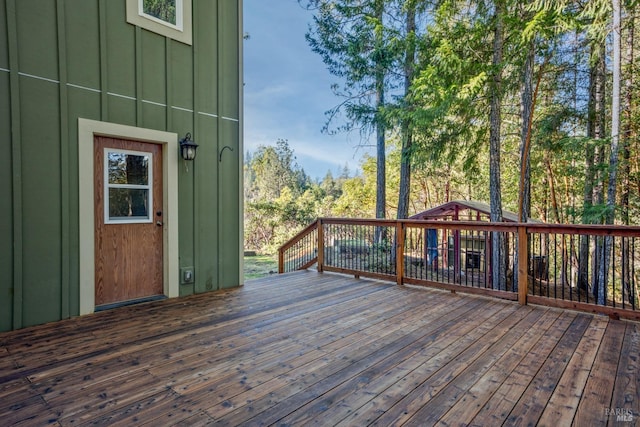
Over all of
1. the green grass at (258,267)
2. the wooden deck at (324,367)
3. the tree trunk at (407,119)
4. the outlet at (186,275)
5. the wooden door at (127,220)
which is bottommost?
the green grass at (258,267)

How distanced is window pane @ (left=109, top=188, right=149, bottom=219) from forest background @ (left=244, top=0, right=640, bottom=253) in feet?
16.0

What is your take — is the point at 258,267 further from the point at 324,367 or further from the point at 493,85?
the point at 324,367

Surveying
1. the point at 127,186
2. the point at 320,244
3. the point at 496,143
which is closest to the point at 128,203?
the point at 127,186

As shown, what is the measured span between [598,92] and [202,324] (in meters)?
8.99

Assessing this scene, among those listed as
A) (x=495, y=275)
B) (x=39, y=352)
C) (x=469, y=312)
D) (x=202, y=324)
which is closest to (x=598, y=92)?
(x=495, y=275)

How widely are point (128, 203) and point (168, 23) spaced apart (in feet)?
6.99

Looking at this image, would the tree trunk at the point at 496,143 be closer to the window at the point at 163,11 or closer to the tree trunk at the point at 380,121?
the tree trunk at the point at 380,121

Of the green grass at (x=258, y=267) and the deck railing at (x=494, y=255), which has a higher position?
the deck railing at (x=494, y=255)

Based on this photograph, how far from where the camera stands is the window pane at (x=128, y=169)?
348cm

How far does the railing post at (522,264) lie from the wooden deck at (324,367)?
0.20m

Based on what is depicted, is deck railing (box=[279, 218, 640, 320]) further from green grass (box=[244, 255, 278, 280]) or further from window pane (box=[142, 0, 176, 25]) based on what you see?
window pane (box=[142, 0, 176, 25])

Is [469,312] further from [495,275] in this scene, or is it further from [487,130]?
[487,130]

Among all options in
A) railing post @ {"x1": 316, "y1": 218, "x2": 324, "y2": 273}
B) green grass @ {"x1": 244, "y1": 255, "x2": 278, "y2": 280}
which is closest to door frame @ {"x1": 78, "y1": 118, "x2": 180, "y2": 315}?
railing post @ {"x1": 316, "y1": 218, "x2": 324, "y2": 273}

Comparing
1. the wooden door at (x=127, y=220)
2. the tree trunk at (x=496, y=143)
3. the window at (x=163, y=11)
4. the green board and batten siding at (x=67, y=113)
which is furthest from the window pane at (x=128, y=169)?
the tree trunk at (x=496, y=143)
